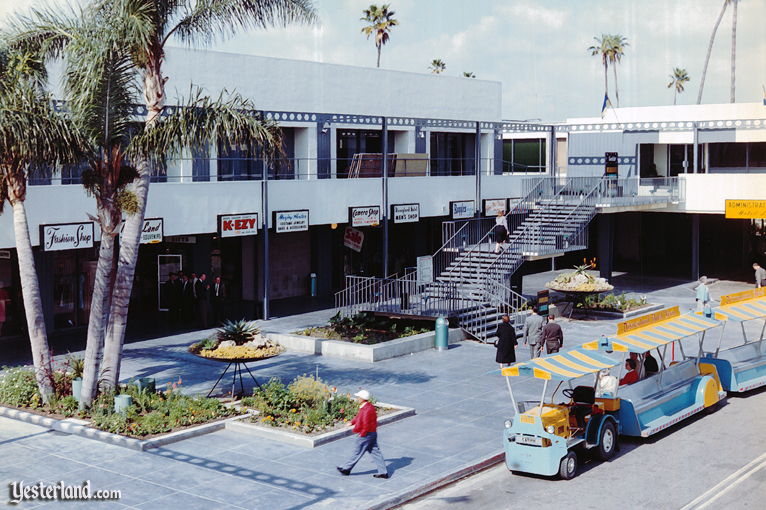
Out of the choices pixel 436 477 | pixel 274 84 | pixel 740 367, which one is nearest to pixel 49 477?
pixel 436 477

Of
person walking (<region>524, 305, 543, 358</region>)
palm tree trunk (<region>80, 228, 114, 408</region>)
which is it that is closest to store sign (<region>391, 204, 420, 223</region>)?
person walking (<region>524, 305, 543, 358</region>)

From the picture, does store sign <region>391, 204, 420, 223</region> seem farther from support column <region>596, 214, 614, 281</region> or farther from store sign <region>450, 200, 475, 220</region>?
support column <region>596, 214, 614, 281</region>

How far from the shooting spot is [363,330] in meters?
28.1

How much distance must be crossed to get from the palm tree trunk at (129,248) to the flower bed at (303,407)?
2.89 metres

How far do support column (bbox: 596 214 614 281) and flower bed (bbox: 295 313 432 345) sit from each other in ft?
49.9

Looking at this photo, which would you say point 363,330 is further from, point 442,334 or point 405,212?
point 405,212

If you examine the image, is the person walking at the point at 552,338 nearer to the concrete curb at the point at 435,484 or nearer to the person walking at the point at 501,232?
the concrete curb at the point at 435,484

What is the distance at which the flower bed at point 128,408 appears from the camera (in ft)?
59.4

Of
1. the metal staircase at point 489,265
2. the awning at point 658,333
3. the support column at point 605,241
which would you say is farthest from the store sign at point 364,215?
the awning at point 658,333

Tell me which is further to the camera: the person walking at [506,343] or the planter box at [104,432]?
the person walking at [506,343]

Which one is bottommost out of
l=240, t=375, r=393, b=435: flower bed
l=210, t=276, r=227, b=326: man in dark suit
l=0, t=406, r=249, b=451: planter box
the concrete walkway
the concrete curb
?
the concrete curb

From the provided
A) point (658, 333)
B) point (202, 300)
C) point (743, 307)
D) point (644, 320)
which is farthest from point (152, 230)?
point (743, 307)

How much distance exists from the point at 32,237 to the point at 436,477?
47.4ft

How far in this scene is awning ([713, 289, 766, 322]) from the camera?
22000mm
